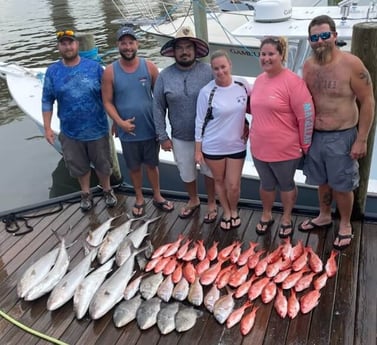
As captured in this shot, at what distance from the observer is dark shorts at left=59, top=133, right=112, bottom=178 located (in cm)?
445

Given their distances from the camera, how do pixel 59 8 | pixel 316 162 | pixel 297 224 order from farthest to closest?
1. pixel 59 8
2. pixel 297 224
3. pixel 316 162

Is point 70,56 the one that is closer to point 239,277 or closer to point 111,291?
point 111,291

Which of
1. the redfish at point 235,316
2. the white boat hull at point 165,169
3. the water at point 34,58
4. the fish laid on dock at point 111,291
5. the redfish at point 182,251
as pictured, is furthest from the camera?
the water at point 34,58

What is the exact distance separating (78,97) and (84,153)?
0.62m

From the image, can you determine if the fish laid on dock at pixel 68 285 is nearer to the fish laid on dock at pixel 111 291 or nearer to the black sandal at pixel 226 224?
the fish laid on dock at pixel 111 291

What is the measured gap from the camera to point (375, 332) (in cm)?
290

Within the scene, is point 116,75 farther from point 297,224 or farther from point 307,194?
point 307,194

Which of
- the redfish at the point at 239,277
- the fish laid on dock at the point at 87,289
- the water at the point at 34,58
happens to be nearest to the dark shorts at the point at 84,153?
the fish laid on dock at the point at 87,289

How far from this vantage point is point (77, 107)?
13.9 ft

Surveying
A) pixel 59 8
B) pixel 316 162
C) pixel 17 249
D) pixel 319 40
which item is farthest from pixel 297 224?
pixel 59 8

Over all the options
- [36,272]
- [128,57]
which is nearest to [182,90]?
[128,57]

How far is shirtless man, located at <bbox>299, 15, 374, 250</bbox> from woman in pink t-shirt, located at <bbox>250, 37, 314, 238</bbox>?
4.0 inches

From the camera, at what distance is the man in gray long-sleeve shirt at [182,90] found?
3.71 metres

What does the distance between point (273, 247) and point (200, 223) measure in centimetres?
80
